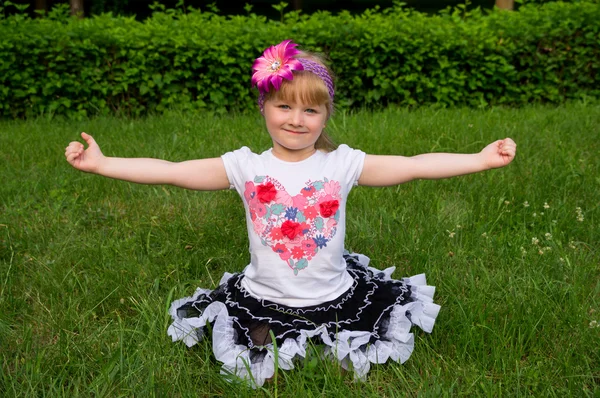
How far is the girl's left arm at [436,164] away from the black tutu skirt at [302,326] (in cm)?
50

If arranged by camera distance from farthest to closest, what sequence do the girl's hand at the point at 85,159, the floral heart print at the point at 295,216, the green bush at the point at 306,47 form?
the green bush at the point at 306,47, the floral heart print at the point at 295,216, the girl's hand at the point at 85,159

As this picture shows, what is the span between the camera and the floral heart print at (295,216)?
8.40ft

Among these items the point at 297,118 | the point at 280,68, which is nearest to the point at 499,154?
the point at 297,118

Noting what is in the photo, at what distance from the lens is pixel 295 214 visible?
2561mm

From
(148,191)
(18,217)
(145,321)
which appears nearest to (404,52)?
(148,191)

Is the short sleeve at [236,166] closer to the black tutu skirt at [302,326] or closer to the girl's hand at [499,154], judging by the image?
the black tutu skirt at [302,326]

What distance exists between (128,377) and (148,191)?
6.59 ft

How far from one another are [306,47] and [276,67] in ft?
14.6

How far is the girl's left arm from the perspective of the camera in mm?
2520

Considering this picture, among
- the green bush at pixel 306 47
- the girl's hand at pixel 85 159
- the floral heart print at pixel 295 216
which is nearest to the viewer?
the girl's hand at pixel 85 159

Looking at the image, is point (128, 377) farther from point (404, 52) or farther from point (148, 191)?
point (404, 52)

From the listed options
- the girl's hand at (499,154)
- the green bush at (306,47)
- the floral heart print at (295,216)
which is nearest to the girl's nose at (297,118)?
the floral heart print at (295,216)

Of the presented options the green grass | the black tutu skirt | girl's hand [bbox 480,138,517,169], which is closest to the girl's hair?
girl's hand [bbox 480,138,517,169]

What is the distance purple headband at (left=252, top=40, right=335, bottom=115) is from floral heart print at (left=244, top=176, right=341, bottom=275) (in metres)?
0.36
